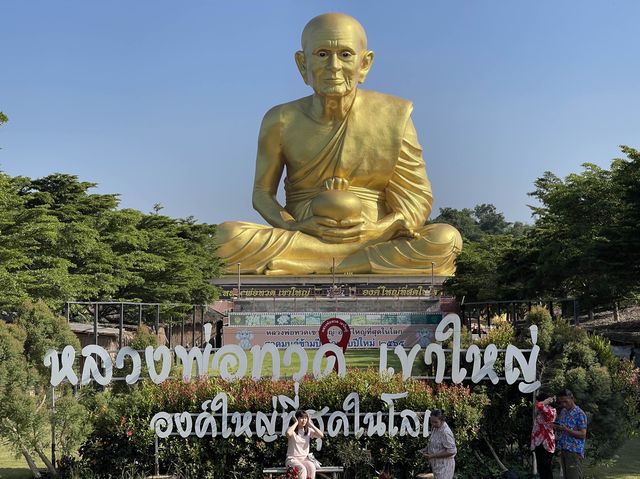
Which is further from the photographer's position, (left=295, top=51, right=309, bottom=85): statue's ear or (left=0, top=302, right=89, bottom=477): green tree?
(left=295, top=51, right=309, bottom=85): statue's ear

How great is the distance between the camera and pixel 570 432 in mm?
6160

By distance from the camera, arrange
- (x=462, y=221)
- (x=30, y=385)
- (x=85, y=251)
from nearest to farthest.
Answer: (x=30, y=385) → (x=85, y=251) → (x=462, y=221)

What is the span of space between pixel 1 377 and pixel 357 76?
17.8 meters

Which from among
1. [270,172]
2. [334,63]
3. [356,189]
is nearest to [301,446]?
[334,63]

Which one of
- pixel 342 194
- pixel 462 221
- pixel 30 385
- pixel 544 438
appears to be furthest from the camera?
pixel 462 221

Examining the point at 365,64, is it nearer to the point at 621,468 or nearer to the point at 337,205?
the point at 337,205

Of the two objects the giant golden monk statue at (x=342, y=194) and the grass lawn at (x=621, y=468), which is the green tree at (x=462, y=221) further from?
the grass lawn at (x=621, y=468)

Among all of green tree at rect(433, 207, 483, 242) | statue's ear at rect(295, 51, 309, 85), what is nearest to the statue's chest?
statue's ear at rect(295, 51, 309, 85)

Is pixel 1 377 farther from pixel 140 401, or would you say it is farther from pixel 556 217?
pixel 556 217

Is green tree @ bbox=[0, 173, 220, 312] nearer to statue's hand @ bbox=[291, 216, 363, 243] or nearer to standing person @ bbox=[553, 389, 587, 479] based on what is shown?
statue's hand @ bbox=[291, 216, 363, 243]

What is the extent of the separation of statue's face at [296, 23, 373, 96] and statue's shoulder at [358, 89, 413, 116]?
1220 millimetres

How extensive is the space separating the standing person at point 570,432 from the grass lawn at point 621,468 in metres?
0.82

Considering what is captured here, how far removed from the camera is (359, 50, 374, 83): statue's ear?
76.5 feet

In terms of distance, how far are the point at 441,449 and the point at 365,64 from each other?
61.6ft
